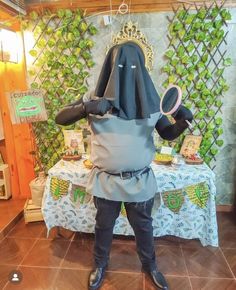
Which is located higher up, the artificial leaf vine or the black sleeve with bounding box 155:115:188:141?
the artificial leaf vine

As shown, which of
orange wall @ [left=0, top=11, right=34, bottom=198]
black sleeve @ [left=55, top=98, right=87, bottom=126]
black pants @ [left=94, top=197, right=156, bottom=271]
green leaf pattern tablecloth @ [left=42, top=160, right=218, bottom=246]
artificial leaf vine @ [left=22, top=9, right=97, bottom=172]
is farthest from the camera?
orange wall @ [left=0, top=11, right=34, bottom=198]

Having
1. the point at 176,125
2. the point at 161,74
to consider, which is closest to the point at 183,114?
the point at 176,125

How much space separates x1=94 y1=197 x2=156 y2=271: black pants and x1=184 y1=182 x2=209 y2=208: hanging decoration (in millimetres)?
415

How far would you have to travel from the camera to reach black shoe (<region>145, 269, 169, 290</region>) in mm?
1479

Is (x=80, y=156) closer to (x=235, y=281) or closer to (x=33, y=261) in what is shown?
(x=33, y=261)

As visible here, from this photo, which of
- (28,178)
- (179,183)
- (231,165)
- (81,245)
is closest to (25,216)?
(28,178)

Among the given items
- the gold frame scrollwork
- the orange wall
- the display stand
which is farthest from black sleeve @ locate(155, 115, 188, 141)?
the display stand

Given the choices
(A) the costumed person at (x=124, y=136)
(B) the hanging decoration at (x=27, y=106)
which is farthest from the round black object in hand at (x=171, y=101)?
(B) the hanging decoration at (x=27, y=106)

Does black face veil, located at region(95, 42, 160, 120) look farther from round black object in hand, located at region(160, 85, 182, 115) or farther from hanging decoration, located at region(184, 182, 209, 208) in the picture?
hanging decoration, located at region(184, 182, 209, 208)

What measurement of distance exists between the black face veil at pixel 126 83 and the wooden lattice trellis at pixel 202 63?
905mm

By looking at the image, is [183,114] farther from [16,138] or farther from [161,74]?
[16,138]

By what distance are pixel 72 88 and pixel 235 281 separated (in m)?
1.85

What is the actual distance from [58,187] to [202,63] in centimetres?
150

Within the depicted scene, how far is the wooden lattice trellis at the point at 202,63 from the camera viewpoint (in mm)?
1982
